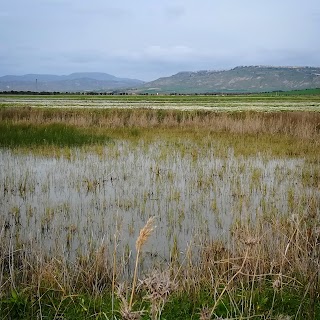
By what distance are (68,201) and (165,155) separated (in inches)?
275

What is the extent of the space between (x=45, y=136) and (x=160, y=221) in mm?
12455

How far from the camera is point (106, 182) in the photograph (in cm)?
1205

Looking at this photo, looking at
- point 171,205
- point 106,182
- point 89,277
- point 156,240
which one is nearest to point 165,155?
point 106,182

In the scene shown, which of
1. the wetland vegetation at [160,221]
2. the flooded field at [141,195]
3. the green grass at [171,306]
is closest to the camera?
the green grass at [171,306]

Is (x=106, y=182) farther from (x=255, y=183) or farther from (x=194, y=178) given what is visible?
(x=255, y=183)

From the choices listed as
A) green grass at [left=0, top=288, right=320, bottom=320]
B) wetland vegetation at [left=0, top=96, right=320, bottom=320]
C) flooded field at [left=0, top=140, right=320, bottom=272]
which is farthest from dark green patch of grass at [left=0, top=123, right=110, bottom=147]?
green grass at [left=0, top=288, right=320, bottom=320]

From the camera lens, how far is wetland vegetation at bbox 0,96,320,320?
4930 millimetres

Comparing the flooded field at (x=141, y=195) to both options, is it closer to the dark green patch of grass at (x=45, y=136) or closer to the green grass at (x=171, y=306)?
the green grass at (x=171, y=306)

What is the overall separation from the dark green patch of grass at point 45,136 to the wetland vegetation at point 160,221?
11 cm

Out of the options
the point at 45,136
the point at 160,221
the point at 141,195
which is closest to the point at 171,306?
the point at 160,221

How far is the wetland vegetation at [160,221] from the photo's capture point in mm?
4930

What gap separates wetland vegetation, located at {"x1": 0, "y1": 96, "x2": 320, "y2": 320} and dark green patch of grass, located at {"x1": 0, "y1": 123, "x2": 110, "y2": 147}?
11cm

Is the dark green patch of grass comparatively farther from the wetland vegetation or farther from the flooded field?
the flooded field

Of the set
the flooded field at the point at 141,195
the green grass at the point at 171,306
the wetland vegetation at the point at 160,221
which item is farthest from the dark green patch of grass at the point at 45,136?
the green grass at the point at 171,306
